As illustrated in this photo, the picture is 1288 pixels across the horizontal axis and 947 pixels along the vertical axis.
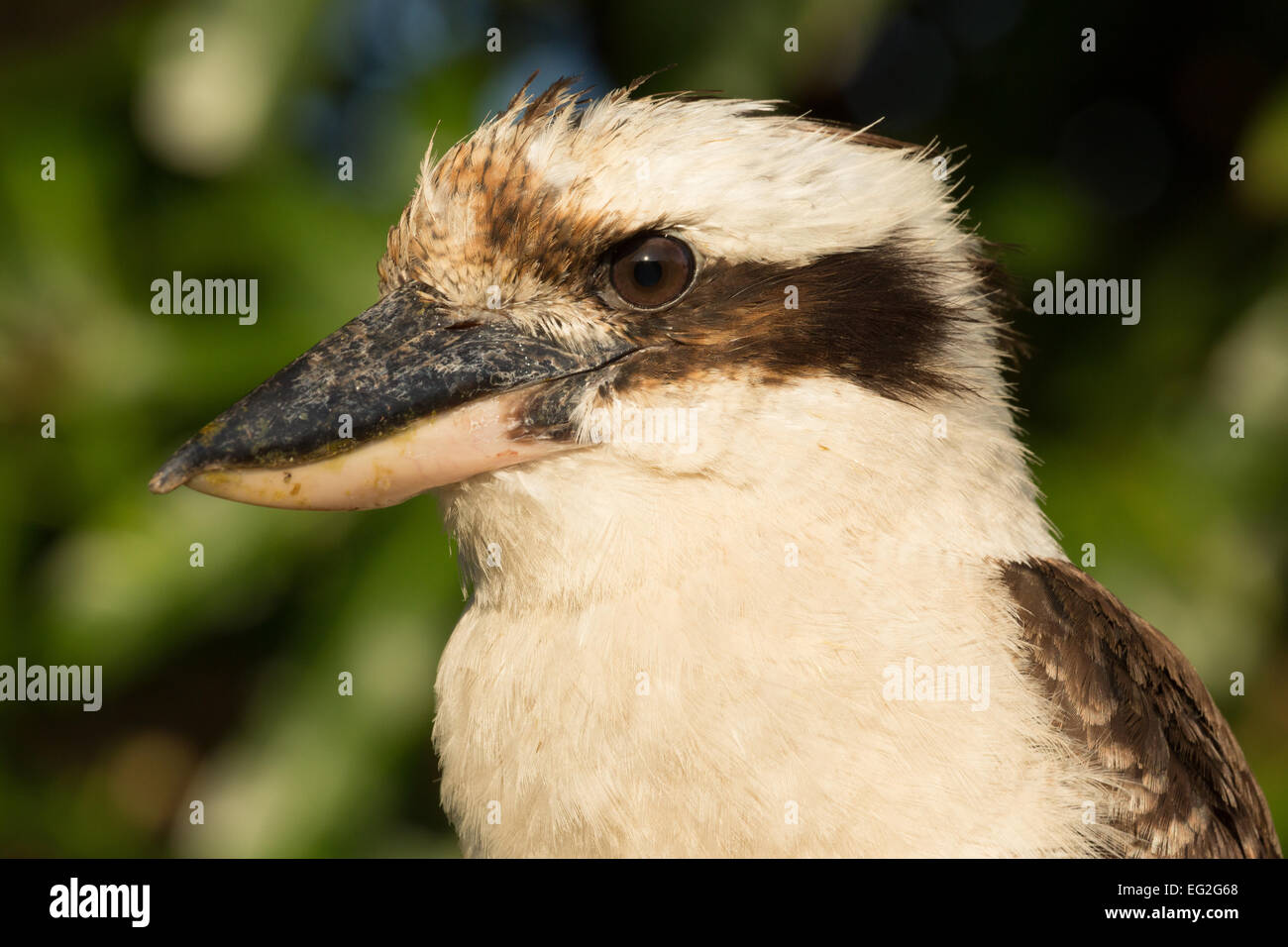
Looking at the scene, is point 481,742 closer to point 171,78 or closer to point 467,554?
point 467,554

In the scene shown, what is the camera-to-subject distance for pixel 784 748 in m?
1.02

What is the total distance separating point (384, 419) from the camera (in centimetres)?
109

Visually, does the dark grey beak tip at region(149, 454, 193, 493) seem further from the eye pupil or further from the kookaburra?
the eye pupil

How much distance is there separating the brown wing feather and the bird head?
0.17 m

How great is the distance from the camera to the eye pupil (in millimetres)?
1141

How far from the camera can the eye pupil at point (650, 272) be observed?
114 centimetres
